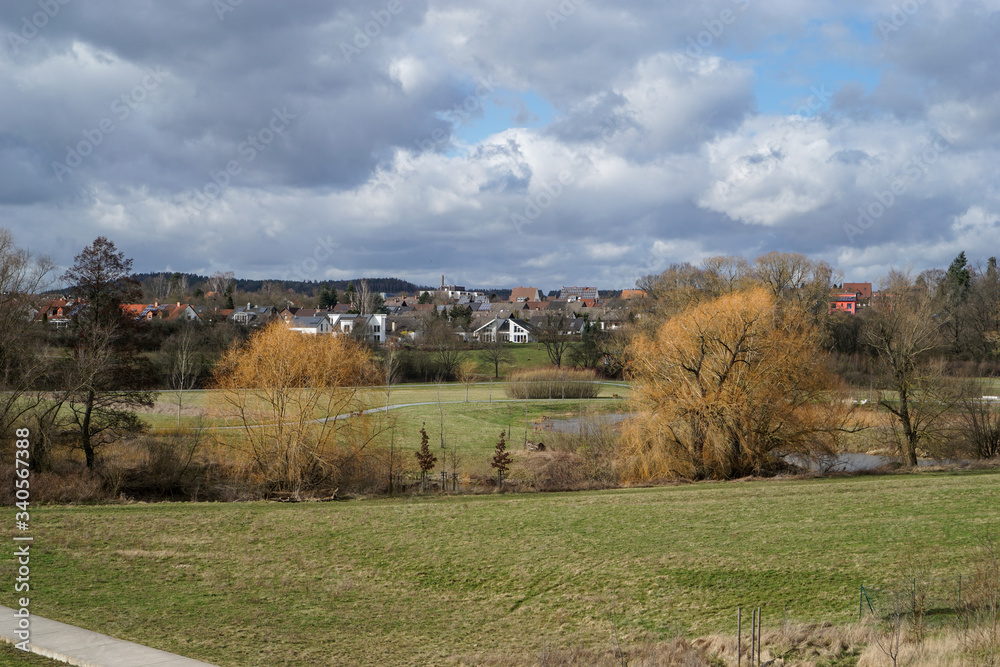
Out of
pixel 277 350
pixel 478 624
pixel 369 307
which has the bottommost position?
pixel 478 624

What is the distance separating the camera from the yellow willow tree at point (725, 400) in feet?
107

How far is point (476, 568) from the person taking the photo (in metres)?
17.6

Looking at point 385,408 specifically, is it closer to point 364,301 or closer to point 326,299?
point 364,301

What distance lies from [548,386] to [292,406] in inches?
1635

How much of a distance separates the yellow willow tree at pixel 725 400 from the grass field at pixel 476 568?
7.62 metres

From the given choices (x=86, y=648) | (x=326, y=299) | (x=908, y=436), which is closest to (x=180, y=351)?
(x=908, y=436)

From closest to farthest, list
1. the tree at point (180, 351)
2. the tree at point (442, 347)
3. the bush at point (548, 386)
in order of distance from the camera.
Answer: the tree at point (180, 351), the bush at point (548, 386), the tree at point (442, 347)

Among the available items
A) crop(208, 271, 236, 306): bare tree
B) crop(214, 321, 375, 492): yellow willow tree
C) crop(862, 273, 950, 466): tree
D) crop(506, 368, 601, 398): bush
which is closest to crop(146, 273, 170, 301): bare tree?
crop(208, 271, 236, 306): bare tree

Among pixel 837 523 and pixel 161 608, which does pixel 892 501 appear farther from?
pixel 161 608

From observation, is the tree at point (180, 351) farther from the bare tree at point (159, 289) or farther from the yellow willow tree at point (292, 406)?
the bare tree at point (159, 289)

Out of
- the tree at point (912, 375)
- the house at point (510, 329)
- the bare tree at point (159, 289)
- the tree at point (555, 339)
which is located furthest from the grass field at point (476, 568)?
the bare tree at point (159, 289)

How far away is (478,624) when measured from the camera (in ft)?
46.1

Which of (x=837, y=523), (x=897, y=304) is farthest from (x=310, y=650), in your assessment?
(x=897, y=304)

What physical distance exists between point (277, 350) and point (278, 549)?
1482 cm
